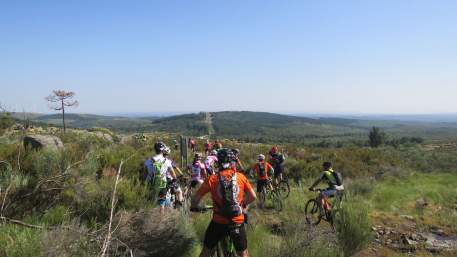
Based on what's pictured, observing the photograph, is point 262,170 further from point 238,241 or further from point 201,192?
point 238,241

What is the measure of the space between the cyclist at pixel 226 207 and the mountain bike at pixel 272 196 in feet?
27.7

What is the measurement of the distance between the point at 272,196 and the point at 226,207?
30.2ft

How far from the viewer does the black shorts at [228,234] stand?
6.09 meters

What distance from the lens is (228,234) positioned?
6125 mm

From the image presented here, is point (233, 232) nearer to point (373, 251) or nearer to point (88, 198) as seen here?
point (88, 198)

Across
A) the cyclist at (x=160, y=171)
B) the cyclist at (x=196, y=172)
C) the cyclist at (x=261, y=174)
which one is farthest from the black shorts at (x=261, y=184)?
the cyclist at (x=160, y=171)

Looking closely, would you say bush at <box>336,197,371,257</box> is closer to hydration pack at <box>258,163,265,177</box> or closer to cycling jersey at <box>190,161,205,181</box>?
cycling jersey at <box>190,161,205,181</box>

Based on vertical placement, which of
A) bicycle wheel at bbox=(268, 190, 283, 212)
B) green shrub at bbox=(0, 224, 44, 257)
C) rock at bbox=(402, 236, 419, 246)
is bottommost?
rock at bbox=(402, 236, 419, 246)

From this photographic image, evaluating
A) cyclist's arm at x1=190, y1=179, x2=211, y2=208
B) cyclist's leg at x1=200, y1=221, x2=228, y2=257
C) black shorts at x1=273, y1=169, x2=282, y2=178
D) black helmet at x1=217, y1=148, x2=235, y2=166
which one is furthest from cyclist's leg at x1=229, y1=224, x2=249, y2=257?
black shorts at x1=273, y1=169, x2=282, y2=178

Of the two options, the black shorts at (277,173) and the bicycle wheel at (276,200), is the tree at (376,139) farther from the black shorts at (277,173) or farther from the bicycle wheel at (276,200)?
the bicycle wheel at (276,200)

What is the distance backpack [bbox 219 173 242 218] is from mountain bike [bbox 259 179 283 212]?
336 inches

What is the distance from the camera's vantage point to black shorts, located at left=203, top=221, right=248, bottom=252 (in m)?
6.09

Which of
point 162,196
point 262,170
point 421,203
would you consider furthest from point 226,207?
point 421,203

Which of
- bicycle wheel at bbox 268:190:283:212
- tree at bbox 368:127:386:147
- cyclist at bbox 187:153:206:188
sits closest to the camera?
cyclist at bbox 187:153:206:188
